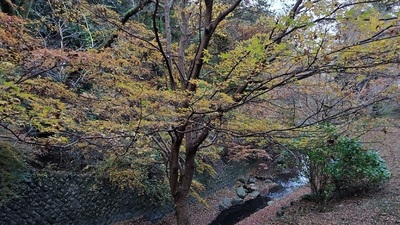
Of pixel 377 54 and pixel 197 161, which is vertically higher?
pixel 377 54

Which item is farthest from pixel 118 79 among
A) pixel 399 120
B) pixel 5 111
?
pixel 399 120

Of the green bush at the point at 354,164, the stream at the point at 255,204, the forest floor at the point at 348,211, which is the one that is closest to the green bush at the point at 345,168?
the green bush at the point at 354,164

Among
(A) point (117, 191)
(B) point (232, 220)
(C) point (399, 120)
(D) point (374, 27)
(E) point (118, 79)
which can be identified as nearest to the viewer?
(D) point (374, 27)

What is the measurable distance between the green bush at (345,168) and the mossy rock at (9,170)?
5.87m

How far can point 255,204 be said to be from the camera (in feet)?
31.7

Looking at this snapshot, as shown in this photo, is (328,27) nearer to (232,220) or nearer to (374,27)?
(374,27)

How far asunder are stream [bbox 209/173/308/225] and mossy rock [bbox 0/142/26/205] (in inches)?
206

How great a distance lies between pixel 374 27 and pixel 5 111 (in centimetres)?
320

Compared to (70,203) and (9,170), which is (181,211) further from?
(9,170)

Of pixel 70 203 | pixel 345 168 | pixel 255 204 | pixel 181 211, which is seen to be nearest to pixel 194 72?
pixel 181 211

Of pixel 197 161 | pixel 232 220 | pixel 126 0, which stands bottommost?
pixel 232 220

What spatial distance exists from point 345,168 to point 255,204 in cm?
434

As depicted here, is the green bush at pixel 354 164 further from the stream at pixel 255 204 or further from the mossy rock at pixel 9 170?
the mossy rock at pixel 9 170

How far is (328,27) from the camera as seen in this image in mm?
2303
